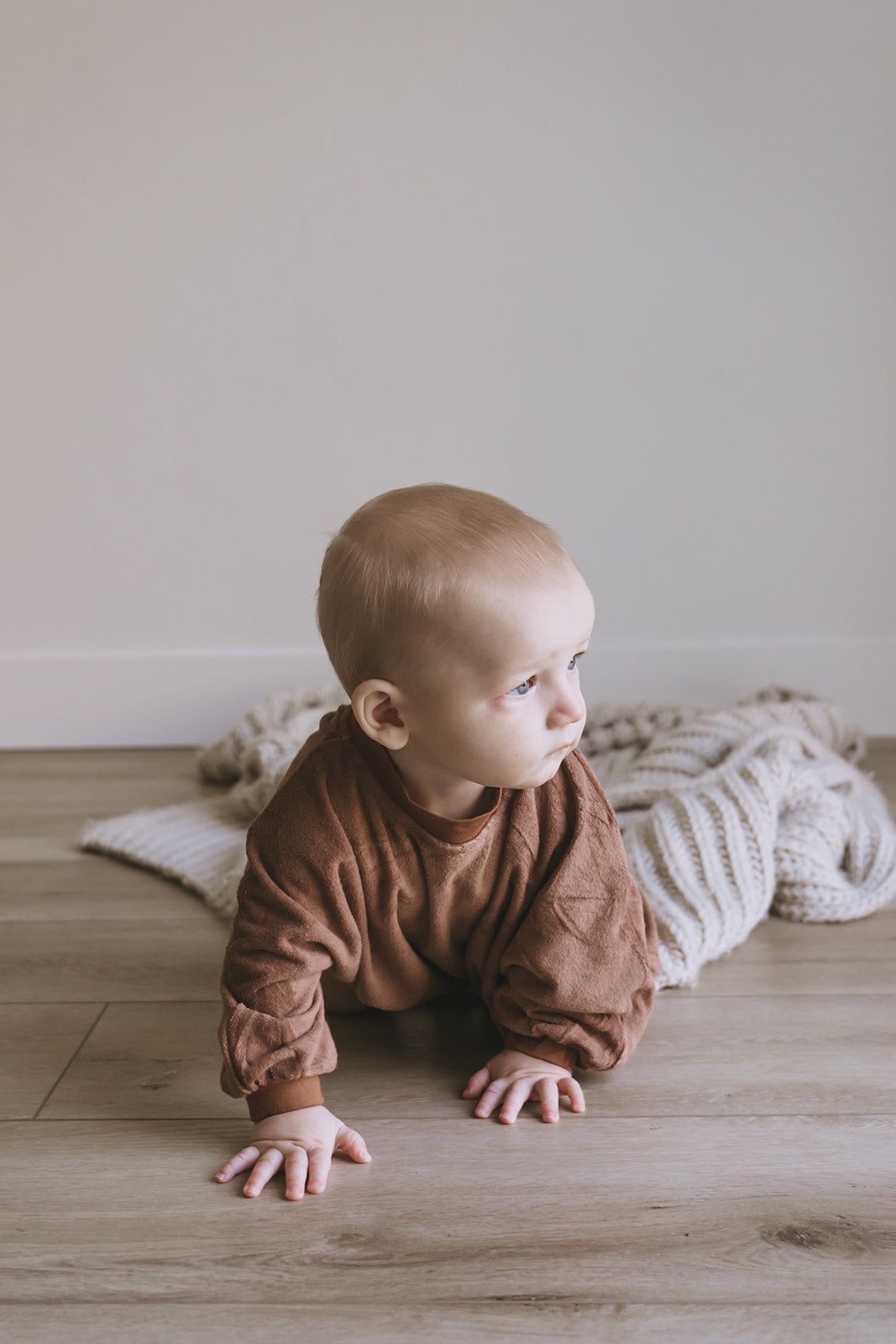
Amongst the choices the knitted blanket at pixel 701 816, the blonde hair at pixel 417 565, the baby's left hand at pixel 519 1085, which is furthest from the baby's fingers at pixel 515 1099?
the blonde hair at pixel 417 565

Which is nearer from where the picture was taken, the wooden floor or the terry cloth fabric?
the wooden floor

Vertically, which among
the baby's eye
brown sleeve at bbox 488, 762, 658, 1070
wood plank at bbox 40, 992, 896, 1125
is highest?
the baby's eye

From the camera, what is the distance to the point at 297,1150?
28.9 inches

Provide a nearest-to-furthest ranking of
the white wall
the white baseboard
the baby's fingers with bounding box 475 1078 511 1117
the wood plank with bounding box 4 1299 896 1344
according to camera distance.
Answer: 1. the wood plank with bounding box 4 1299 896 1344
2. the baby's fingers with bounding box 475 1078 511 1117
3. the white wall
4. the white baseboard

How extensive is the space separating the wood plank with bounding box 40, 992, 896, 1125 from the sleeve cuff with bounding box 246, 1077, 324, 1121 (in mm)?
59

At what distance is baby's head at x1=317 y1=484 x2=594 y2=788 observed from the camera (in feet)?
2.23

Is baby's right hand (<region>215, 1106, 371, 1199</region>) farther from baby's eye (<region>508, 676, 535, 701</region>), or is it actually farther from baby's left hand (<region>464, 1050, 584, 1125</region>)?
baby's eye (<region>508, 676, 535, 701</region>)

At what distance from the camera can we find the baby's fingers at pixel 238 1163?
730 mm

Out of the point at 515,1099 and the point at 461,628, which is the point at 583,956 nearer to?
the point at 515,1099

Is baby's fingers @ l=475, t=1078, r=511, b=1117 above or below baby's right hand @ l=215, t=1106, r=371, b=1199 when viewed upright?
below

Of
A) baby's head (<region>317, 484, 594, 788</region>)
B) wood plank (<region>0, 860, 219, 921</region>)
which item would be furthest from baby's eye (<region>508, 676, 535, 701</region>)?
wood plank (<region>0, 860, 219, 921</region>)

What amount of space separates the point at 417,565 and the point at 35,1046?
542mm

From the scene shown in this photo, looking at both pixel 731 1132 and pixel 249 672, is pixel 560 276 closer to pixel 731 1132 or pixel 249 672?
pixel 249 672

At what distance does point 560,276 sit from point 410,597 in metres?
1.13
